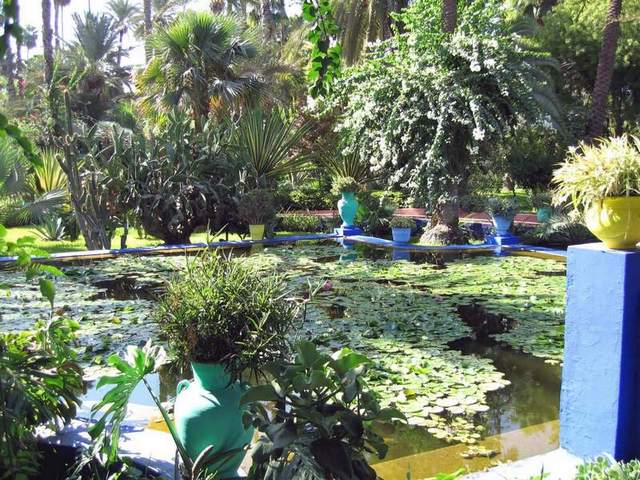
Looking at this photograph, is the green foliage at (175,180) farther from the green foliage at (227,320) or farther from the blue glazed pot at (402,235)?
the green foliage at (227,320)

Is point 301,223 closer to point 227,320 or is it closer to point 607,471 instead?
point 227,320

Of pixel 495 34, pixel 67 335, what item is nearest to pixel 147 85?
pixel 495 34

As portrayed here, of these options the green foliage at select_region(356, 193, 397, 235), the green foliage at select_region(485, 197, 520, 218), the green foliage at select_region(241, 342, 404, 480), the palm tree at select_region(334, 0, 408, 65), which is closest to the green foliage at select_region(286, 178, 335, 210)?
the green foliage at select_region(356, 193, 397, 235)

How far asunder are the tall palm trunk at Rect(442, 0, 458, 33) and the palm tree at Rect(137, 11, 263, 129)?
19.2 ft

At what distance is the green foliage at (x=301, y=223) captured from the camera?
1625cm

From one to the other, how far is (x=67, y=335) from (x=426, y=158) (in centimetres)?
1025

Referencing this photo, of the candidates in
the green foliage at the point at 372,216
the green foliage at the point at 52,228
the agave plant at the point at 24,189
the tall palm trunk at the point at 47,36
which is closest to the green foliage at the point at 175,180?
the agave plant at the point at 24,189

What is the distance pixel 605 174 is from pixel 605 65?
14192mm

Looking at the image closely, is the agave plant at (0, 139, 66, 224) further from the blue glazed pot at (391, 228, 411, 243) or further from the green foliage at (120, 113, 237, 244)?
the blue glazed pot at (391, 228, 411, 243)

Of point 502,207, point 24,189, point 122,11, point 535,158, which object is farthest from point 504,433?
point 122,11

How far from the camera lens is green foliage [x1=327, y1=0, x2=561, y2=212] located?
11469 millimetres

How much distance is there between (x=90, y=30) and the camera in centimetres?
2730

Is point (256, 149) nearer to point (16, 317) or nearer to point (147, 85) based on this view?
point (147, 85)

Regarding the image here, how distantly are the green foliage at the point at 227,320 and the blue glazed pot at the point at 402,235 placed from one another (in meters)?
10.6
